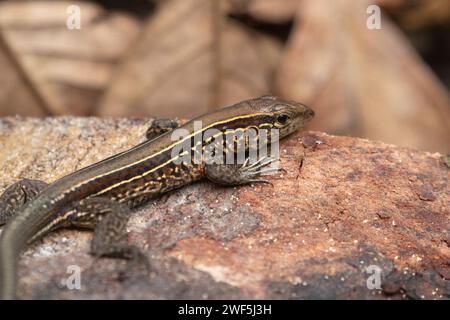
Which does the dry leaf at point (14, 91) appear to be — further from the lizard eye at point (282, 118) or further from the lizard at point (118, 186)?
the lizard eye at point (282, 118)

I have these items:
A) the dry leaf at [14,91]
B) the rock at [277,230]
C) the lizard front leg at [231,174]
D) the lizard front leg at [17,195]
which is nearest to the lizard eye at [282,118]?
the rock at [277,230]

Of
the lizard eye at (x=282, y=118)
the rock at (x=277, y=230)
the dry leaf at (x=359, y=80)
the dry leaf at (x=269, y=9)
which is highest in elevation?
the dry leaf at (x=269, y=9)

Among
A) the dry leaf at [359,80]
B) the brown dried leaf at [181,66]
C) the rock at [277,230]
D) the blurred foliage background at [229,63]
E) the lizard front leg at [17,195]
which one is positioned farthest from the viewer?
the brown dried leaf at [181,66]

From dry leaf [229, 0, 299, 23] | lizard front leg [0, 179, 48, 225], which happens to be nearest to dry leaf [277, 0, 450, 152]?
dry leaf [229, 0, 299, 23]

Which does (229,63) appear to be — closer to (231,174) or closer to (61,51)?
(61,51)

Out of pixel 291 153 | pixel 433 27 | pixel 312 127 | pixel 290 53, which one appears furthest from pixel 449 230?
pixel 433 27

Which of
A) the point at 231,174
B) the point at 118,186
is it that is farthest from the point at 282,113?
the point at 118,186

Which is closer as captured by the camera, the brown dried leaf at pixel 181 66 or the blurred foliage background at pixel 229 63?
the blurred foliage background at pixel 229 63

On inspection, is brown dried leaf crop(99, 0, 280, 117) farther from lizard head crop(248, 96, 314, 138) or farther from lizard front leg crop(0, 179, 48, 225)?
lizard front leg crop(0, 179, 48, 225)
